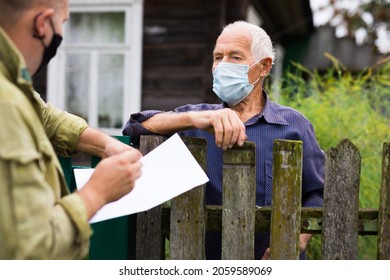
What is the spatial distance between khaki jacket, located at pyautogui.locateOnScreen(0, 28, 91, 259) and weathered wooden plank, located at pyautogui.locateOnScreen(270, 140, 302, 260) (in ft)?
2.59

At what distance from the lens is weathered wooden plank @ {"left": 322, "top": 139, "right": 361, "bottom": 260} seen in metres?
1.95

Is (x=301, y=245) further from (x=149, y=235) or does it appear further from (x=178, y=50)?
(x=178, y=50)

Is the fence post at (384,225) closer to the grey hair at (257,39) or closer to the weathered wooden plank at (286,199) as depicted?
the weathered wooden plank at (286,199)

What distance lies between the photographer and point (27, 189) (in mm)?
1137

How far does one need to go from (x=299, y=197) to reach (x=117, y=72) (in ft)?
17.9

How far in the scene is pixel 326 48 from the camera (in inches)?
513

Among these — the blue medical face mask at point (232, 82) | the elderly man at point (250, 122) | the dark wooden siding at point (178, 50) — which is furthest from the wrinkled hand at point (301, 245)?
the dark wooden siding at point (178, 50)

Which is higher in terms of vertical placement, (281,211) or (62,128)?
(62,128)

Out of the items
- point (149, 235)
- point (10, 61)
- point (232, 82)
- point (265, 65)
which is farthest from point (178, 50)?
point (10, 61)

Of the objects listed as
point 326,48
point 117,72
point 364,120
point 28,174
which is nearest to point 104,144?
point 28,174

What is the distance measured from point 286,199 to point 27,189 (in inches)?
39.4

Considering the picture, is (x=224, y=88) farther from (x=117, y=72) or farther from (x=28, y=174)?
(x=117, y=72)
